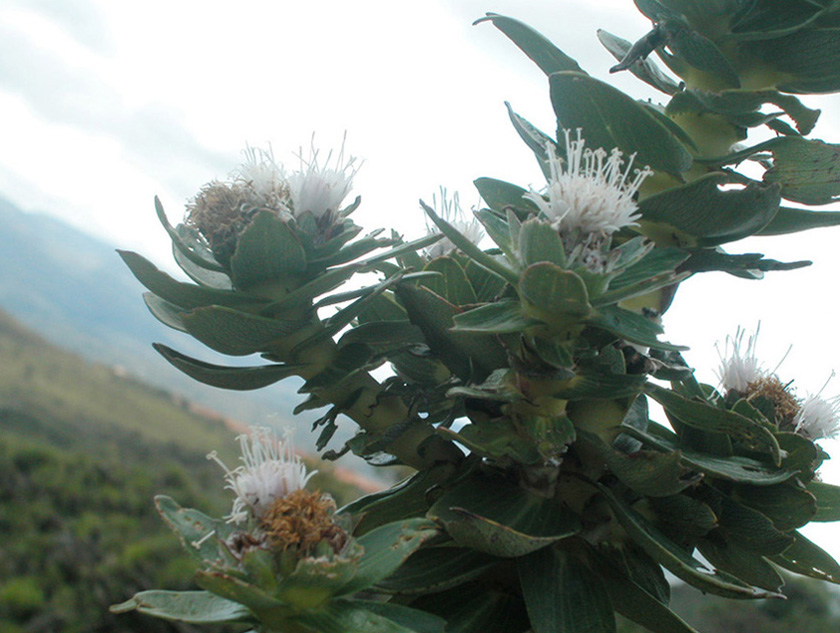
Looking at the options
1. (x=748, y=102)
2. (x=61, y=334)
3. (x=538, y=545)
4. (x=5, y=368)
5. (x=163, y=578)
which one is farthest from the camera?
(x=61, y=334)

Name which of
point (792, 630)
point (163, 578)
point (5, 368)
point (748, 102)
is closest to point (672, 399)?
point (748, 102)

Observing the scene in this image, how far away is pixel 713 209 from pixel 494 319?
24 cm

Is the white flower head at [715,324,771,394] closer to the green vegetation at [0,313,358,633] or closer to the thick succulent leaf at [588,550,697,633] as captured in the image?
the thick succulent leaf at [588,550,697,633]

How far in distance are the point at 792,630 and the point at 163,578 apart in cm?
522

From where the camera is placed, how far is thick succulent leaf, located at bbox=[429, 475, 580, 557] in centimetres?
57

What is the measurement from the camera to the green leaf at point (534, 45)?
2.43 feet

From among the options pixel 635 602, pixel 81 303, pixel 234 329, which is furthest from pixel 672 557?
pixel 81 303

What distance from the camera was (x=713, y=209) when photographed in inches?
25.7

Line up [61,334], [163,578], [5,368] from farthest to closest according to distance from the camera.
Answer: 1. [61,334]
2. [5,368]
3. [163,578]

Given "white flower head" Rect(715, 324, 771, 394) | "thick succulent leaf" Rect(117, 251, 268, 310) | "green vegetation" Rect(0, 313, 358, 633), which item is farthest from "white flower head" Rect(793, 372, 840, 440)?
"green vegetation" Rect(0, 313, 358, 633)

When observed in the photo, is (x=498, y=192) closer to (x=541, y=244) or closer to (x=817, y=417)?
(x=541, y=244)

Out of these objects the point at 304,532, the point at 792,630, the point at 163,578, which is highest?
the point at 304,532

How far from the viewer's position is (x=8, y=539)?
21.1ft

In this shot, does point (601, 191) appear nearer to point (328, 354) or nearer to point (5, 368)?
point (328, 354)
